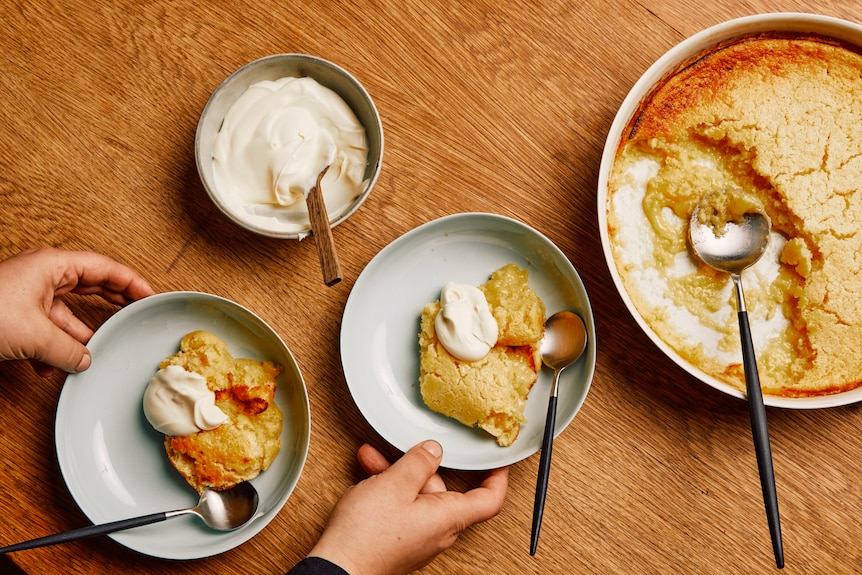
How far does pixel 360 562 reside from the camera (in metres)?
1.27

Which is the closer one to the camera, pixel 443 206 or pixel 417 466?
pixel 417 466

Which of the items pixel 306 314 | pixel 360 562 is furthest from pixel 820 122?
pixel 360 562

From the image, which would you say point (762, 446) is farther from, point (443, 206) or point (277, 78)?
point (277, 78)

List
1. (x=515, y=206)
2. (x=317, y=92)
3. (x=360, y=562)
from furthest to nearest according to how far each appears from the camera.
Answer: (x=515, y=206)
(x=317, y=92)
(x=360, y=562)

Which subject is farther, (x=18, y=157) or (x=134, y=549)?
(x=18, y=157)

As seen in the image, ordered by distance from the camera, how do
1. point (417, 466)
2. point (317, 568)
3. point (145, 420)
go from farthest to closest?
point (145, 420) < point (417, 466) < point (317, 568)

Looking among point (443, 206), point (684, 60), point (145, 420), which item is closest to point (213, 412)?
point (145, 420)

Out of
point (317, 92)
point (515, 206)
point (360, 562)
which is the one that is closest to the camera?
point (360, 562)

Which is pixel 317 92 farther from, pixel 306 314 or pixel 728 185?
pixel 728 185

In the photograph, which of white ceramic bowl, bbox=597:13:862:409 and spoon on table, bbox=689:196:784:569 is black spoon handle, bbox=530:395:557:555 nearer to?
white ceramic bowl, bbox=597:13:862:409

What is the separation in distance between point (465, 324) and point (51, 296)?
3.00 feet

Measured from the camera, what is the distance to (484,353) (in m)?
→ 1.41

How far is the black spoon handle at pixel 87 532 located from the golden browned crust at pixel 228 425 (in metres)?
0.11

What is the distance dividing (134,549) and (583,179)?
132cm
